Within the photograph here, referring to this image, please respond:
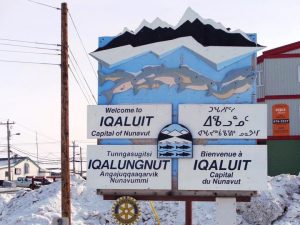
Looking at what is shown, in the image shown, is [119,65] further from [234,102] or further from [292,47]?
[292,47]

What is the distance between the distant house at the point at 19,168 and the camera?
349ft

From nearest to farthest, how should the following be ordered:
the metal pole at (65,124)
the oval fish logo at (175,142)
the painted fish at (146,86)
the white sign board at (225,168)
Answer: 1. the white sign board at (225,168)
2. the oval fish logo at (175,142)
3. the painted fish at (146,86)
4. the metal pole at (65,124)

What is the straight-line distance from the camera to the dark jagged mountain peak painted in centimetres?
1614

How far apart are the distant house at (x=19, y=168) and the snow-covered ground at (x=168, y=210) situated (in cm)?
7966

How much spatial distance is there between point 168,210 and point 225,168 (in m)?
12.1

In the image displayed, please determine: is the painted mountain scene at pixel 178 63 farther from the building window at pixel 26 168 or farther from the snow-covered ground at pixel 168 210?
the building window at pixel 26 168

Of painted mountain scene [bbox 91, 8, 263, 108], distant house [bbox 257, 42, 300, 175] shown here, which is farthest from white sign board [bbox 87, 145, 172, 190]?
distant house [bbox 257, 42, 300, 175]

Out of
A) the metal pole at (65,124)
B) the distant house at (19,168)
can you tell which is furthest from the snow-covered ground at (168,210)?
the distant house at (19,168)

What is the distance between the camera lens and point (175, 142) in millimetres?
16031

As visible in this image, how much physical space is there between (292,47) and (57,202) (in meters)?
20.6

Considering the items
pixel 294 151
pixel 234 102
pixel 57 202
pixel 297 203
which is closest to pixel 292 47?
pixel 294 151

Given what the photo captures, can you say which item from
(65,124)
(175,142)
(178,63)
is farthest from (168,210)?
(178,63)

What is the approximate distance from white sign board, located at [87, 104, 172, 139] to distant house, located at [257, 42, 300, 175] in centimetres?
2293

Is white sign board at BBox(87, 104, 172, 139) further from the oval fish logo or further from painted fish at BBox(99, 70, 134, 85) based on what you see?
painted fish at BBox(99, 70, 134, 85)
